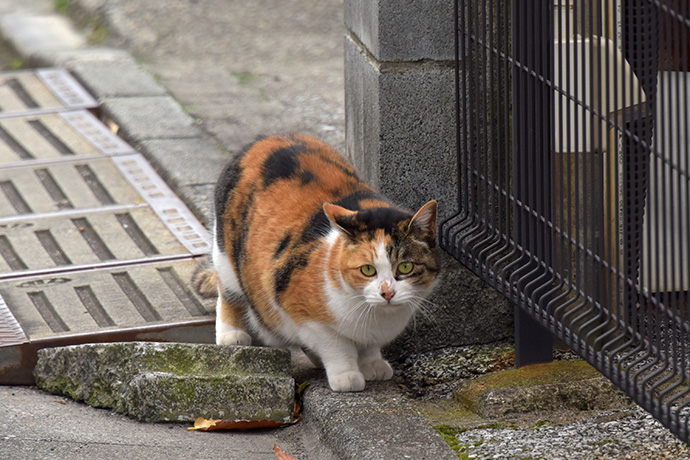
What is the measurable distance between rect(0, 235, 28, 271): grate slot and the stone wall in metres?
1.54

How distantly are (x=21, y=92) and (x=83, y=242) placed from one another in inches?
86.9

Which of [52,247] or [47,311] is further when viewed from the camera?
[52,247]

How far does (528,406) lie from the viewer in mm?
3182

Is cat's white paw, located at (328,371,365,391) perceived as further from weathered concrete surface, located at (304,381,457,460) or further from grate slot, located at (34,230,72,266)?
grate slot, located at (34,230,72,266)

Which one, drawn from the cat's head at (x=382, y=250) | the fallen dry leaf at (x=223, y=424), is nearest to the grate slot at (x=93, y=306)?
the fallen dry leaf at (x=223, y=424)

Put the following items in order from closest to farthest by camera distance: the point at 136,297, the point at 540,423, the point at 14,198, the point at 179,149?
the point at 540,423 → the point at 136,297 → the point at 14,198 → the point at 179,149

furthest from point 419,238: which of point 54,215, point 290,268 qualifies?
point 54,215

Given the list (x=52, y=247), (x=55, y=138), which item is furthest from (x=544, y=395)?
(x=55, y=138)

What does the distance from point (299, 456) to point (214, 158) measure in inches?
98.2

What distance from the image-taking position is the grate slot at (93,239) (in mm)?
4365

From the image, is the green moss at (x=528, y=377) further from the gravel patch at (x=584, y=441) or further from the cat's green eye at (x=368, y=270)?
the cat's green eye at (x=368, y=270)

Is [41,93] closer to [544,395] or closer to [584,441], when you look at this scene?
[544,395]

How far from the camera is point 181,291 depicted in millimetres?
4094

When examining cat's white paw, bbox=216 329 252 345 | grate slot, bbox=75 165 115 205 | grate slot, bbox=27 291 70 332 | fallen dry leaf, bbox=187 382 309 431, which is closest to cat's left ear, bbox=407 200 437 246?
fallen dry leaf, bbox=187 382 309 431
